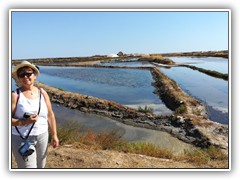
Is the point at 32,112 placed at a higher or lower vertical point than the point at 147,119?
higher

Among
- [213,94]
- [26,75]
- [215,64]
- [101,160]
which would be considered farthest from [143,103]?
[215,64]

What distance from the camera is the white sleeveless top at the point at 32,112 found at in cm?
305

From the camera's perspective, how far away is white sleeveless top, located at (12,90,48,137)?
305 cm

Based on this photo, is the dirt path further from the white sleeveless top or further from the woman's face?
the woman's face

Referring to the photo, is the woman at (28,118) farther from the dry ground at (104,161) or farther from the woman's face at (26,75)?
→ the dry ground at (104,161)

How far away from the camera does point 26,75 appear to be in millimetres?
3178

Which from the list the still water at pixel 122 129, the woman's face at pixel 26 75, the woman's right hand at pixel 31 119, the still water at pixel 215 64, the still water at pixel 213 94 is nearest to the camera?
the woman's right hand at pixel 31 119

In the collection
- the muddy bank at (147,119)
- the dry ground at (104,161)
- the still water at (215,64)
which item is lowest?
the dry ground at (104,161)

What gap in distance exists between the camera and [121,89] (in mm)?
18312

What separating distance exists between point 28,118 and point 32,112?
0.28 ft

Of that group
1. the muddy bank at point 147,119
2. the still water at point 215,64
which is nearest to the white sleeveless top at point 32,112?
the muddy bank at point 147,119

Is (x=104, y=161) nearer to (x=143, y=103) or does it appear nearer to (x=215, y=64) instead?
(x=143, y=103)

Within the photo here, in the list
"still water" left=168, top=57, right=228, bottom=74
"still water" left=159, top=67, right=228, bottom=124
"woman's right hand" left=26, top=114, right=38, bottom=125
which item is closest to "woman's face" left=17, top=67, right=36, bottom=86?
"woman's right hand" left=26, top=114, right=38, bottom=125
